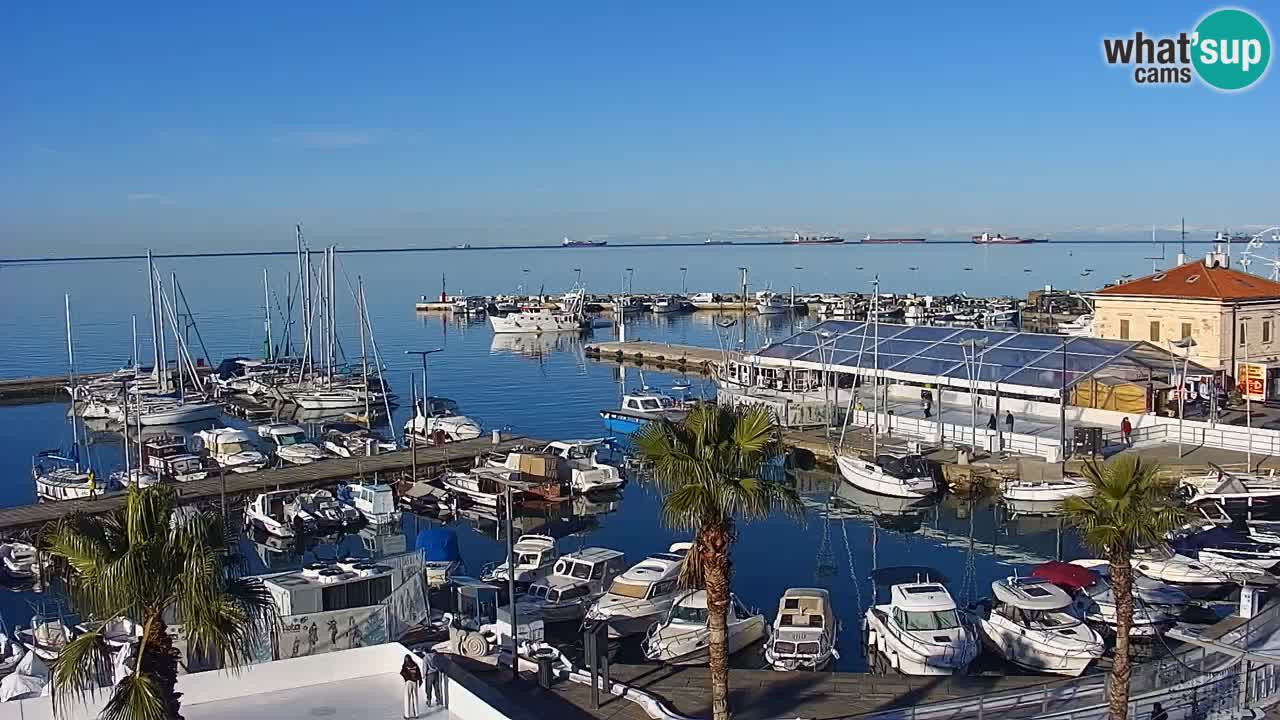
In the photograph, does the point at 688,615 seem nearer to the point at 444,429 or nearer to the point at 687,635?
the point at 687,635

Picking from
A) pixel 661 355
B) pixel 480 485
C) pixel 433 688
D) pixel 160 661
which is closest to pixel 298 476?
pixel 480 485

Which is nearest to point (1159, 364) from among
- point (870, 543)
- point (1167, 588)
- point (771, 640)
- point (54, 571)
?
point (870, 543)

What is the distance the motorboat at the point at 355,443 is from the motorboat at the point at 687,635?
29.7m

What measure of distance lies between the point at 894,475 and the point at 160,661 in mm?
34639

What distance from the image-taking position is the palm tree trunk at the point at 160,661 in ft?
40.8

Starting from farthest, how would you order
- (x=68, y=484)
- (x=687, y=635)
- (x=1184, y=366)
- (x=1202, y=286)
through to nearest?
(x=1202, y=286), (x=68, y=484), (x=1184, y=366), (x=687, y=635)

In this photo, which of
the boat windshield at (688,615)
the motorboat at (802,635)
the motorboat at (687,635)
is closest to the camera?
the motorboat at (802,635)

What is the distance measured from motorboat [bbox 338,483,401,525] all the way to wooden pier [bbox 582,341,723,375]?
1724 inches

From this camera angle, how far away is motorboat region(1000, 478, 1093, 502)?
40850 mm

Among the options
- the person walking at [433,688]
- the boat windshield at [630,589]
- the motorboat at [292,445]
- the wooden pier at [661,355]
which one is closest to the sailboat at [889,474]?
the boat windshield at [630,589]

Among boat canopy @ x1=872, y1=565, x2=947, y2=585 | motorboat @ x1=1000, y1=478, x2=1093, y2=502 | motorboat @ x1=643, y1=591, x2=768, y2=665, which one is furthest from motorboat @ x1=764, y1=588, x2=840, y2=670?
motorboat @ x1=1000, y1=478, x2=1093, y2=502

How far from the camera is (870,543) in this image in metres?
40.2

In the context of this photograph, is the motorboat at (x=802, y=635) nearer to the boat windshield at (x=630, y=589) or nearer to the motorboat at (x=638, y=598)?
the motorboat at (x=638, y=598)

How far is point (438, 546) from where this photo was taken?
3506 centimetres
